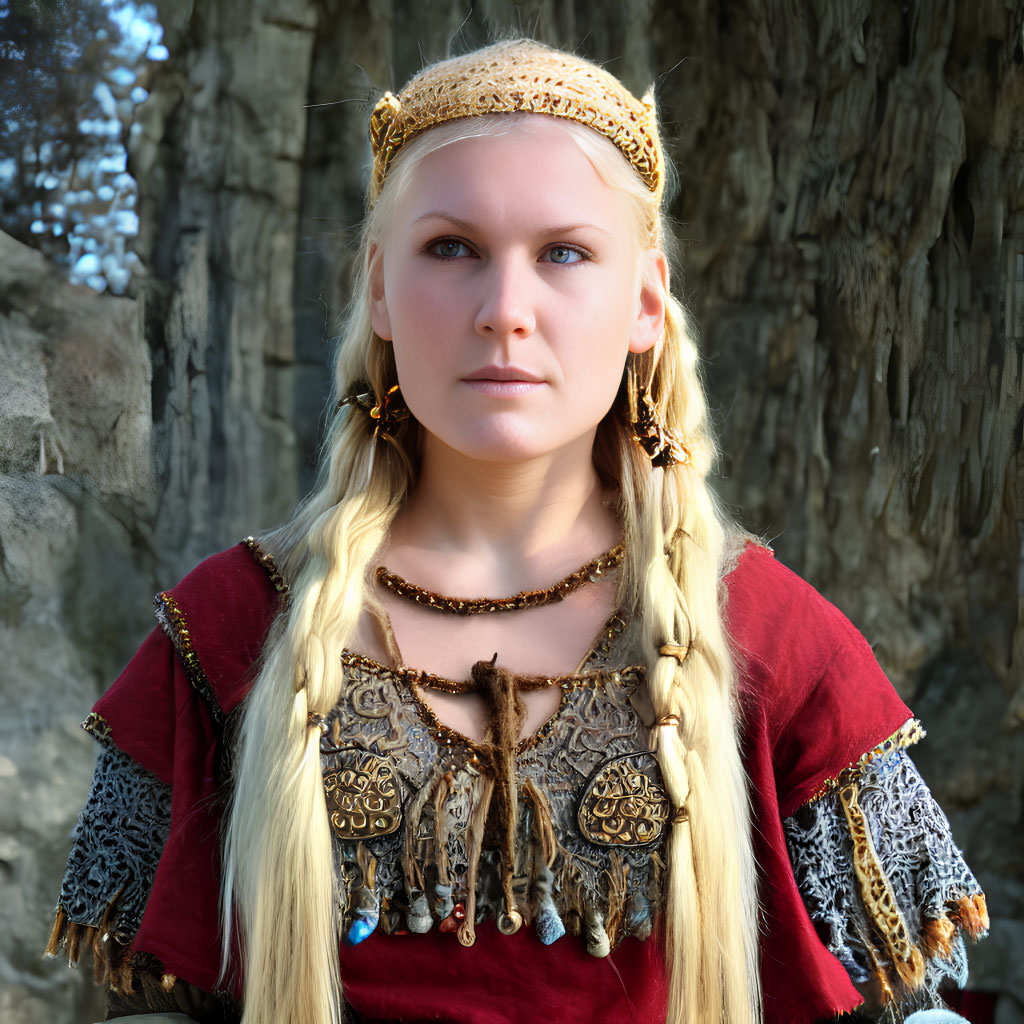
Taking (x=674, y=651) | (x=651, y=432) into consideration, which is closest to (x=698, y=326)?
(x=651, y=432)

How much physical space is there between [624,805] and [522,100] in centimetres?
71

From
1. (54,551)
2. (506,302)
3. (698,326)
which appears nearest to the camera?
(506,302)

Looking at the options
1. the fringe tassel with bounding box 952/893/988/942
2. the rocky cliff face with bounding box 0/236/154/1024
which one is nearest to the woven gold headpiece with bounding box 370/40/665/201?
the fringe tassel with bounding box 952/893/988/942

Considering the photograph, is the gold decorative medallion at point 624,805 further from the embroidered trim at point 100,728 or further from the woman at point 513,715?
the embroidered trim at point 100,728

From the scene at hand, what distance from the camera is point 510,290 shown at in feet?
3.57

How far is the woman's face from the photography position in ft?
3.61

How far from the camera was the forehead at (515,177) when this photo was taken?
1103 millimetres

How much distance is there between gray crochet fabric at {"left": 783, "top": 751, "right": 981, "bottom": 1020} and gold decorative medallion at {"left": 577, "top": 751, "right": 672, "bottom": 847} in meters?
0.19

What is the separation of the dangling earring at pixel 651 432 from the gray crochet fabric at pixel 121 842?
0.65 meters

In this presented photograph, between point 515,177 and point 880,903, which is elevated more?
point 515,177

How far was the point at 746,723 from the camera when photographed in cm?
121

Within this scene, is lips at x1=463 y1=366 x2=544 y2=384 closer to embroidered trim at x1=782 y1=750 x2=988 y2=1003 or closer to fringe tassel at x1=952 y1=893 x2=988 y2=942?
embroidered trim at x1=782 y1=750 x2=988 y2=1003

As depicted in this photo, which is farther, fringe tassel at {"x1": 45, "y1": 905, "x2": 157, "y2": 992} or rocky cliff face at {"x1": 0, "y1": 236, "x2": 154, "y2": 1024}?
rocky cliff face at {"x1": 0, "y1": 236, "x2": 154, "y2": 1024}

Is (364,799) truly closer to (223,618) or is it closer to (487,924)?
(487,924)
